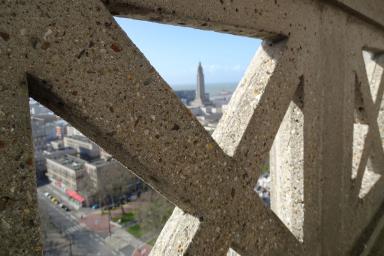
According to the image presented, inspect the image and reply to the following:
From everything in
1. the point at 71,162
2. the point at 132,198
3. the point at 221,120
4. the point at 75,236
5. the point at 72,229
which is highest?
the point at 221,120

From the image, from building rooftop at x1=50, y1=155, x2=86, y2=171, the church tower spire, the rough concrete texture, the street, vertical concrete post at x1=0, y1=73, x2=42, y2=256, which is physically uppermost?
vertical concrete post at x1=0, y1=73, x2=42, y2=256

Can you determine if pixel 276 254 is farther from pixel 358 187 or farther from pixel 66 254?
pixel 66 254

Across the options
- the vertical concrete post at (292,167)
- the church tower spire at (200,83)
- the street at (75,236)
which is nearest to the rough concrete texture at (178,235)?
the vertical concrete post at (292,167)

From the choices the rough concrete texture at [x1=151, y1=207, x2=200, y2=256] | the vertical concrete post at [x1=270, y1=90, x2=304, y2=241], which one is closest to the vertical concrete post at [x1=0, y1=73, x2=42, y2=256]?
the rough concrete texture at [x1=151, y1=207, x2=200, y2=256]

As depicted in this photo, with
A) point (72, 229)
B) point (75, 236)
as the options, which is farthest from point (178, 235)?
point (72, 229)

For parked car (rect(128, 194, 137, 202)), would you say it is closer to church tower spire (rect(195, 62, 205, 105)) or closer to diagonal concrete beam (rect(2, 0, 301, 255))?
church tower spire (rect(195, 62, 205, 105))

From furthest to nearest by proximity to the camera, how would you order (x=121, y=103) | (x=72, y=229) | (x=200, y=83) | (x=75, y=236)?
1. (x=200, y=83)
2. (x=72, y=229)
3. (x=75, y=236)
4. (x=121, y=103)

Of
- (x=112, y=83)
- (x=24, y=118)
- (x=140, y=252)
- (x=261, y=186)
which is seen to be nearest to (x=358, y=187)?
(x=112, y=83)

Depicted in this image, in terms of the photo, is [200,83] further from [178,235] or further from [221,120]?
[178,235]
